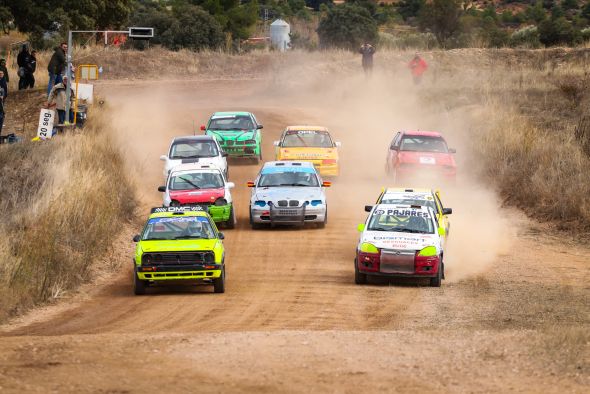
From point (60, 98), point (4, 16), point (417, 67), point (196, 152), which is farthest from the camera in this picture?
point (4, 16)

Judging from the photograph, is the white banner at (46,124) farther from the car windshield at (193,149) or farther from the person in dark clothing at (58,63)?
the person in dark clothing at (58,63)

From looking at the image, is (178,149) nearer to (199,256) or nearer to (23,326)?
(199,256)

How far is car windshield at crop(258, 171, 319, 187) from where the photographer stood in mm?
30172

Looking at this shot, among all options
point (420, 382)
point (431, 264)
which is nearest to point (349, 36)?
point (431, 264)

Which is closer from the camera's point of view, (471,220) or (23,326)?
(23,326)

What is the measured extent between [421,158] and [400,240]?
1252 centimetres

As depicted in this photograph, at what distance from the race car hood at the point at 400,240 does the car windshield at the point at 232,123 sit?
55.3 ft

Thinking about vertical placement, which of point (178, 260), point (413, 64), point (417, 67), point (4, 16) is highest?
point (4, 16)

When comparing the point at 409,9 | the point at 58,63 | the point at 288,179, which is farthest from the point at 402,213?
the point at 409,9

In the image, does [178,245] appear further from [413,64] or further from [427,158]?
[413,64]

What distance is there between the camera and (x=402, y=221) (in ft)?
76.8

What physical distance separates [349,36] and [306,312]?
6869 centimetres

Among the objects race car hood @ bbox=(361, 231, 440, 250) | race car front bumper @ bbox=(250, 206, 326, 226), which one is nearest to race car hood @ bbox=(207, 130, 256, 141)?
race car front bumper @ bbox=(250, 206, 326, 226)

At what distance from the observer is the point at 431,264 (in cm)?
2230
